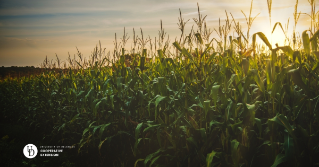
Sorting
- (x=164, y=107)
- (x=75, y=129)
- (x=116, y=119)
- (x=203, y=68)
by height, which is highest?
(x=203, y=68)

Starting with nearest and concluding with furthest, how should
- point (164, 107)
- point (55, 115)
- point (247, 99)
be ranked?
1. point (247, 99)
2. point (164, 107)
3. point (55, 115)

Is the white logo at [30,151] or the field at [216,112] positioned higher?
the field at [216,112]

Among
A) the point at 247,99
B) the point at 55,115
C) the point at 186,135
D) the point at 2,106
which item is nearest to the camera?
the point at 247,99

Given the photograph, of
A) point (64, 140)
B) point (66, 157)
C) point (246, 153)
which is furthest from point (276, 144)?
point (64, 140)

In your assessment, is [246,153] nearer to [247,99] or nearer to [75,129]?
[247,99]

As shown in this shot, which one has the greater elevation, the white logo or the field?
the field

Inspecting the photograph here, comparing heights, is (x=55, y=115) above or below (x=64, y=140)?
above

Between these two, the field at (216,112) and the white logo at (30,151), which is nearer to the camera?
the field at (216,112)

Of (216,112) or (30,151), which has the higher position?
(216,112)

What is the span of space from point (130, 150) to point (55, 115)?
210 centimetres

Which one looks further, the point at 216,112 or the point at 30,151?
the point at 30,151

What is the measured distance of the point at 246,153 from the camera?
1610 millimetres

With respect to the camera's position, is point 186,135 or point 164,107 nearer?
point 186,135

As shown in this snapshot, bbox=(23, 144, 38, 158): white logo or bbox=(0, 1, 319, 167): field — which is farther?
bbox=(23, 144, 38, 158): white logo
